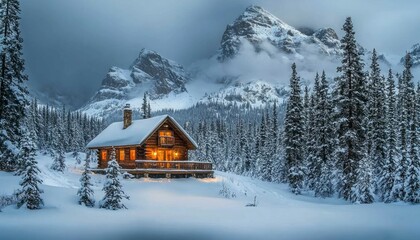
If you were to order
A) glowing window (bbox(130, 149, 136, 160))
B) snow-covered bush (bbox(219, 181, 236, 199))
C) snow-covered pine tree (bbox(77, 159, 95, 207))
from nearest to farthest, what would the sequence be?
snow-covered pine tree (bbox(77, 159, 95, 207)) < snow-covered bush (bbox(219, 181, 236, 199)) < glowing window (bbox(130, 149, 136, 160))

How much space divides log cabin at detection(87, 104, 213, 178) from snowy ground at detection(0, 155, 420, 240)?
968 cm

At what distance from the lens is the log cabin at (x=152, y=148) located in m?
41.0

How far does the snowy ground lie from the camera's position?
1803cm

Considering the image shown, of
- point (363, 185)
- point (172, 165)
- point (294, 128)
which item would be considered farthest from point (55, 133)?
point (363, 185)

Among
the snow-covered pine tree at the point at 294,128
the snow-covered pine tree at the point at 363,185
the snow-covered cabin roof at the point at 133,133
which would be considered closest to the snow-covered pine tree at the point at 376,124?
the snow-covered pine tree at the point at 294,128

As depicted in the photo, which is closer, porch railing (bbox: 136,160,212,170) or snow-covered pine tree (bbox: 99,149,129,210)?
snow-covered pine tree (bbox: 99,149,129,210)

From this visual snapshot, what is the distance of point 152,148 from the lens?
148 feet

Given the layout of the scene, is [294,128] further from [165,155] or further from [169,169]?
[169,169]

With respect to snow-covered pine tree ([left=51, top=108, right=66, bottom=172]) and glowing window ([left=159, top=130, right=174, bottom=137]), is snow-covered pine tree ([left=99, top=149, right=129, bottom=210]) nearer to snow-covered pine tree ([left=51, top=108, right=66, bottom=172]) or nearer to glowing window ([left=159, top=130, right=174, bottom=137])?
glowing window ([left=159, top=130, right=174, bottom=137])

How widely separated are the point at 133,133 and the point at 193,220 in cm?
2547

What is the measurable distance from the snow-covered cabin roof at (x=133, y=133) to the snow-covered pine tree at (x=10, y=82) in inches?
489

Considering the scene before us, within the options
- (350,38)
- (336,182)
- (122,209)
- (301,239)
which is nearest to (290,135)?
(336,182)

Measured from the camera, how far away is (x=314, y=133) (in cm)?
4894

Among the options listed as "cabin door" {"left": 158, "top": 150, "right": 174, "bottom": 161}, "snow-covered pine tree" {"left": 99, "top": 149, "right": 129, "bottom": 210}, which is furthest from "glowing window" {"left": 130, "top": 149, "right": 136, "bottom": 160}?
"snow-covered pine tree" {"left": 99, "top": 149, "right": 129, "bottom": 210}
